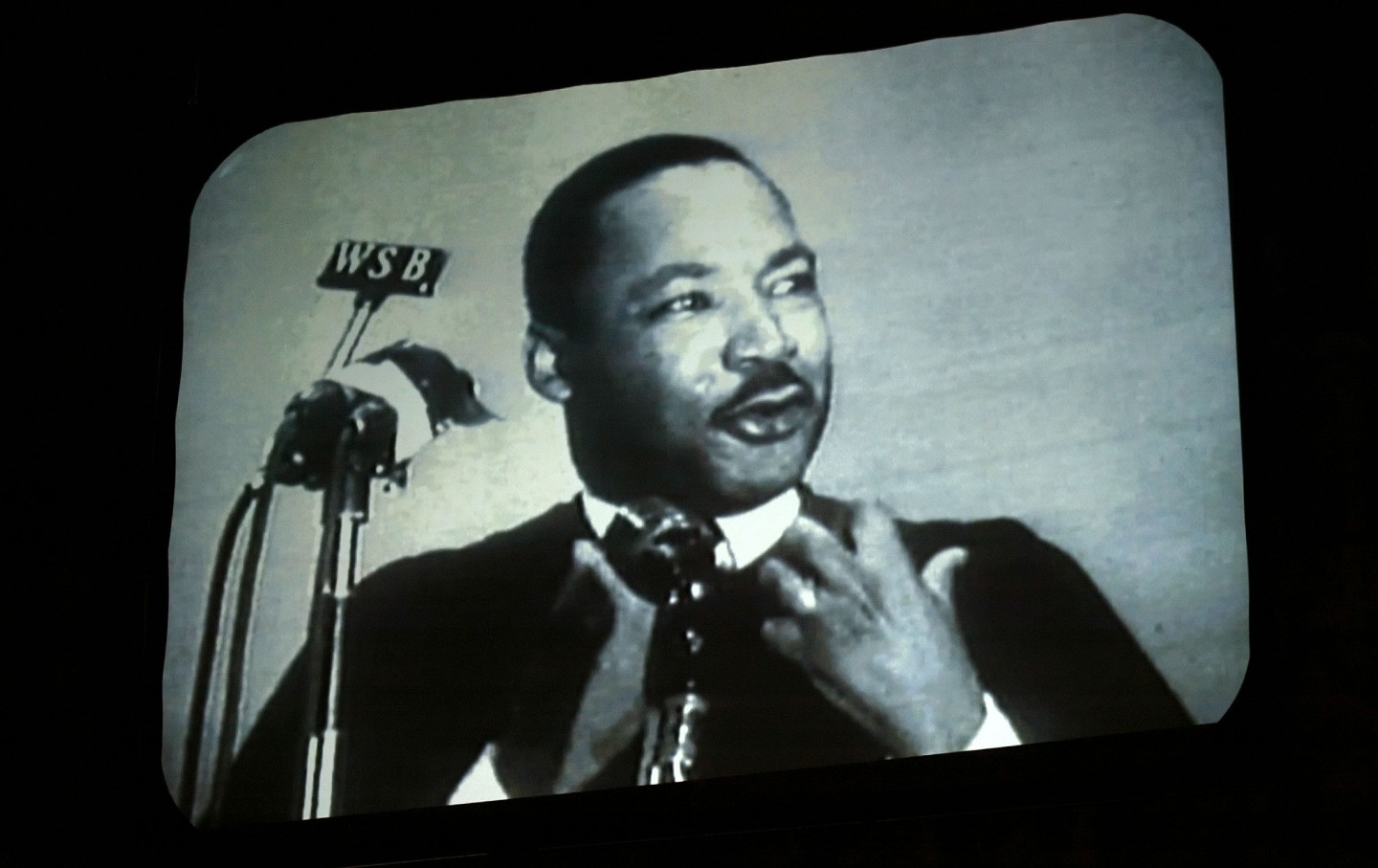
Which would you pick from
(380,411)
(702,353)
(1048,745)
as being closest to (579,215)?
(702,353)

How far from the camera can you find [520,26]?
1595 mm

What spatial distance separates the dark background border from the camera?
4.37ft

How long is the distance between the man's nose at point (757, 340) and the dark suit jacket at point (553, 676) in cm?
18

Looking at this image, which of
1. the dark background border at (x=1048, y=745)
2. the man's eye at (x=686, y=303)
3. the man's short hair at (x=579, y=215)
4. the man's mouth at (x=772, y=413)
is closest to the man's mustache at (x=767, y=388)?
the man's mouth at (x=772, y=413)

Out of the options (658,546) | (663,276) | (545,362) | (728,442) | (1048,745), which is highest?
(663,276)

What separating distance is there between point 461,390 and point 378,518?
18 centimetres

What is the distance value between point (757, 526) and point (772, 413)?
134 millimetres

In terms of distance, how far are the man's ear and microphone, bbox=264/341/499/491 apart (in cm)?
7

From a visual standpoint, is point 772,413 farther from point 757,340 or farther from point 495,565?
point 495,565

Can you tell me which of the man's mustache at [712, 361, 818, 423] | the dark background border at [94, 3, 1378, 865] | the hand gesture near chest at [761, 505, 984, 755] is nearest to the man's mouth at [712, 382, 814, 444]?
the man's mustache at [712, 361, 818, 423]

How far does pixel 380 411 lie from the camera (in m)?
1.48

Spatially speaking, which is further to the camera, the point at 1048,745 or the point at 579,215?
the point at 579,215

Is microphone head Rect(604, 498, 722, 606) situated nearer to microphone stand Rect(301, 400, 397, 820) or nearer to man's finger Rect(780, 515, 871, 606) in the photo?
man's finger Rect(780, 515, 871, 606)

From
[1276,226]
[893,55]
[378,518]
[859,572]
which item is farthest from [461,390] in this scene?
[1276,226]
